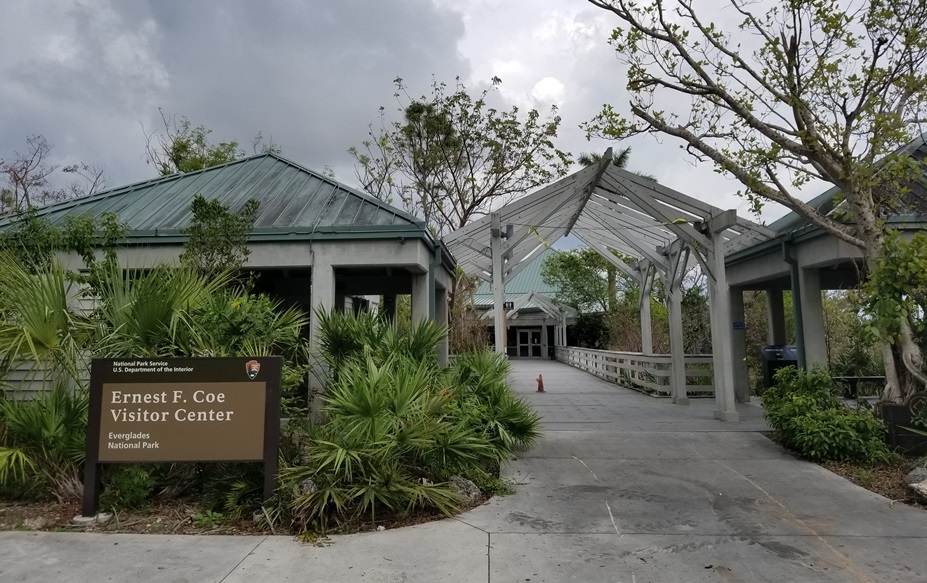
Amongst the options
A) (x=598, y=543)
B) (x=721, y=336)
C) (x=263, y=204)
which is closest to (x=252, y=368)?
(x=598, y=543)

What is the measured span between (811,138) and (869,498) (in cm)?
484

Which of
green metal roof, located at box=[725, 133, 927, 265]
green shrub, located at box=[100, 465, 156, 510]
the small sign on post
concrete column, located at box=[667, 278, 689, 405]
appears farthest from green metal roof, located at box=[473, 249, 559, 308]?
the small sign on post

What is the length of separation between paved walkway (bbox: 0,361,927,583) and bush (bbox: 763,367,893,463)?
0.45 metres

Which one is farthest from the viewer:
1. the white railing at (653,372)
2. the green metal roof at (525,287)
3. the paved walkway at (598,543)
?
the green metal roof at (525,287)

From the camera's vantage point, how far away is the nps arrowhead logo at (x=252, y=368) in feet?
18.9

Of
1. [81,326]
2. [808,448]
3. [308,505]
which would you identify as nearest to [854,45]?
[808,448]

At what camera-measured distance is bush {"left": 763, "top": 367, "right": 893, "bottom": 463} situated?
24.7ft

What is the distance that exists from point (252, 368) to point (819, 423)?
7171mm

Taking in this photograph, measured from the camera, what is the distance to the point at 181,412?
5711 mm

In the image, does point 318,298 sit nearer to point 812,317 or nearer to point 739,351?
point 812,317

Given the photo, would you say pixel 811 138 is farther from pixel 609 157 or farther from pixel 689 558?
pixel 689 558

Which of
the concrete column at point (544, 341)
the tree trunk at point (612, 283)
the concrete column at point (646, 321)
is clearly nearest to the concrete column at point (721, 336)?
the concrete column at point (646, 321)

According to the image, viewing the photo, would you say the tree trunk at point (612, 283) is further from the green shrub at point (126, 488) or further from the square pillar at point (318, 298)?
the green shrub at point (126, 488)

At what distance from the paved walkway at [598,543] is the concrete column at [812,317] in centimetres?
367
